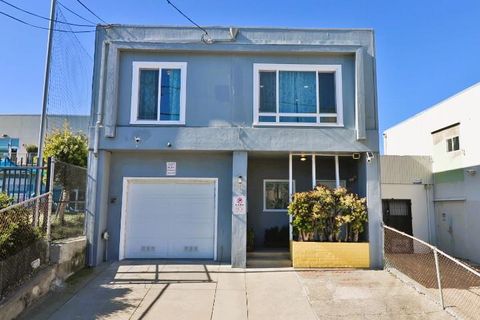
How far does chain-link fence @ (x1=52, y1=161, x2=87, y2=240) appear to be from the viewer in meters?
9.04

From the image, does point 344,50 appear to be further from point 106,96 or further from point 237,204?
point 106,96

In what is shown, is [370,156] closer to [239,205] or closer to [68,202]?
[239,205]

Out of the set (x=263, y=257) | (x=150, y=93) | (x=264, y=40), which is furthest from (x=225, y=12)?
(x=263, y=257)

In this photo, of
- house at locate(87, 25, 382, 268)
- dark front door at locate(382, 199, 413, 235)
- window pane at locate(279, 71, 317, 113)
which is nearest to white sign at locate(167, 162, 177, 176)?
house at locate(87, 25, 382, 268)

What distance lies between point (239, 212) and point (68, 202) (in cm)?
435

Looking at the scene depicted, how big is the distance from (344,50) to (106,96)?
22.2ft

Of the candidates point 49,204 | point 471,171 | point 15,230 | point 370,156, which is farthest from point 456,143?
point 15,230

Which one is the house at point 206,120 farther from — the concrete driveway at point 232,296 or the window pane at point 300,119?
the concrete driveway at point 232,296

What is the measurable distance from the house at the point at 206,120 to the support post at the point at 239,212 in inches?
2.4

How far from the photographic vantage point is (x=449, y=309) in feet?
23.0

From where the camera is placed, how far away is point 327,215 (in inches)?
400

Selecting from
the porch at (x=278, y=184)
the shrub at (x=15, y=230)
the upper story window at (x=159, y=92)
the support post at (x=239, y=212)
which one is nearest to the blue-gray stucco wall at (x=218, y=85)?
the upper story window at (x=159, y=92)

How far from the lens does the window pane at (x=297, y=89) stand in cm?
1096

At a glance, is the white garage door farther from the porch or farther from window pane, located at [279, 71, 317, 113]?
window pane, located at [279, 71, 317, 113]
